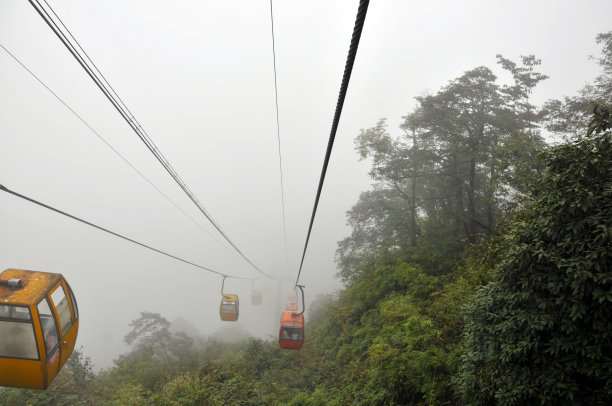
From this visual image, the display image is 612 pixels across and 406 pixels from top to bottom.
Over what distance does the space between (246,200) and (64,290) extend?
195554 mm

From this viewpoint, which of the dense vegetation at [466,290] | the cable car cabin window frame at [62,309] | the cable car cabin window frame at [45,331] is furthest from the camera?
the cable car cabin window frame at [62,309]

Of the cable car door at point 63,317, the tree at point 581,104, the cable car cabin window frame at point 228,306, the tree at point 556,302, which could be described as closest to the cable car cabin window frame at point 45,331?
the cable car door at point 63,317

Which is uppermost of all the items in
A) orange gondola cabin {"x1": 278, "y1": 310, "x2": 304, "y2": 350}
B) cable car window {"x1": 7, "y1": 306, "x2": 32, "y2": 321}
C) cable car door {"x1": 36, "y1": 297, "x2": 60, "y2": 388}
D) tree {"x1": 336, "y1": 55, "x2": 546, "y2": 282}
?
tree {"x1": 336, "y1": 55, "x2": 546, "y2": 282}

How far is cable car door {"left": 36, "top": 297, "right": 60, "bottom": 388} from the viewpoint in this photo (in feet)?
18.9

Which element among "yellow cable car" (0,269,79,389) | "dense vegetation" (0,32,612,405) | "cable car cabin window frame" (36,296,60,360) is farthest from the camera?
"cable car cabin window frame" (36,296,60,360)

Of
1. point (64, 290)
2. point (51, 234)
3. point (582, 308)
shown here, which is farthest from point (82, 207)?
point (582, 308)

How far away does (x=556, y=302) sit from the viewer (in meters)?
3.88

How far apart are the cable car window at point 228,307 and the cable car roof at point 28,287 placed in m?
13.4

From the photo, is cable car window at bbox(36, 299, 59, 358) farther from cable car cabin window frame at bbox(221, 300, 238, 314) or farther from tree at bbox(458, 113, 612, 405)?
cable car cabin window frame at bbox(221, 300, 238, 314)

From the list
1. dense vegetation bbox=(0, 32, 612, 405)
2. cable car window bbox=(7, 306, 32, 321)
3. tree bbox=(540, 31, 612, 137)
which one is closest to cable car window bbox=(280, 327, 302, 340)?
dense vegetation bbox=(0, 32, 612, 405)

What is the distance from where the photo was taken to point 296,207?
199125 mm

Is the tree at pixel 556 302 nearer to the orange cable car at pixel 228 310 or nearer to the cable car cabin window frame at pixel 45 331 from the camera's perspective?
the cable car cabin window frame at pixel 45 331

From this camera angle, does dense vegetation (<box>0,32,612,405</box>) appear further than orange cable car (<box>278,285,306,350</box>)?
No

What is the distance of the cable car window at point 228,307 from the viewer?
61.7 feet
